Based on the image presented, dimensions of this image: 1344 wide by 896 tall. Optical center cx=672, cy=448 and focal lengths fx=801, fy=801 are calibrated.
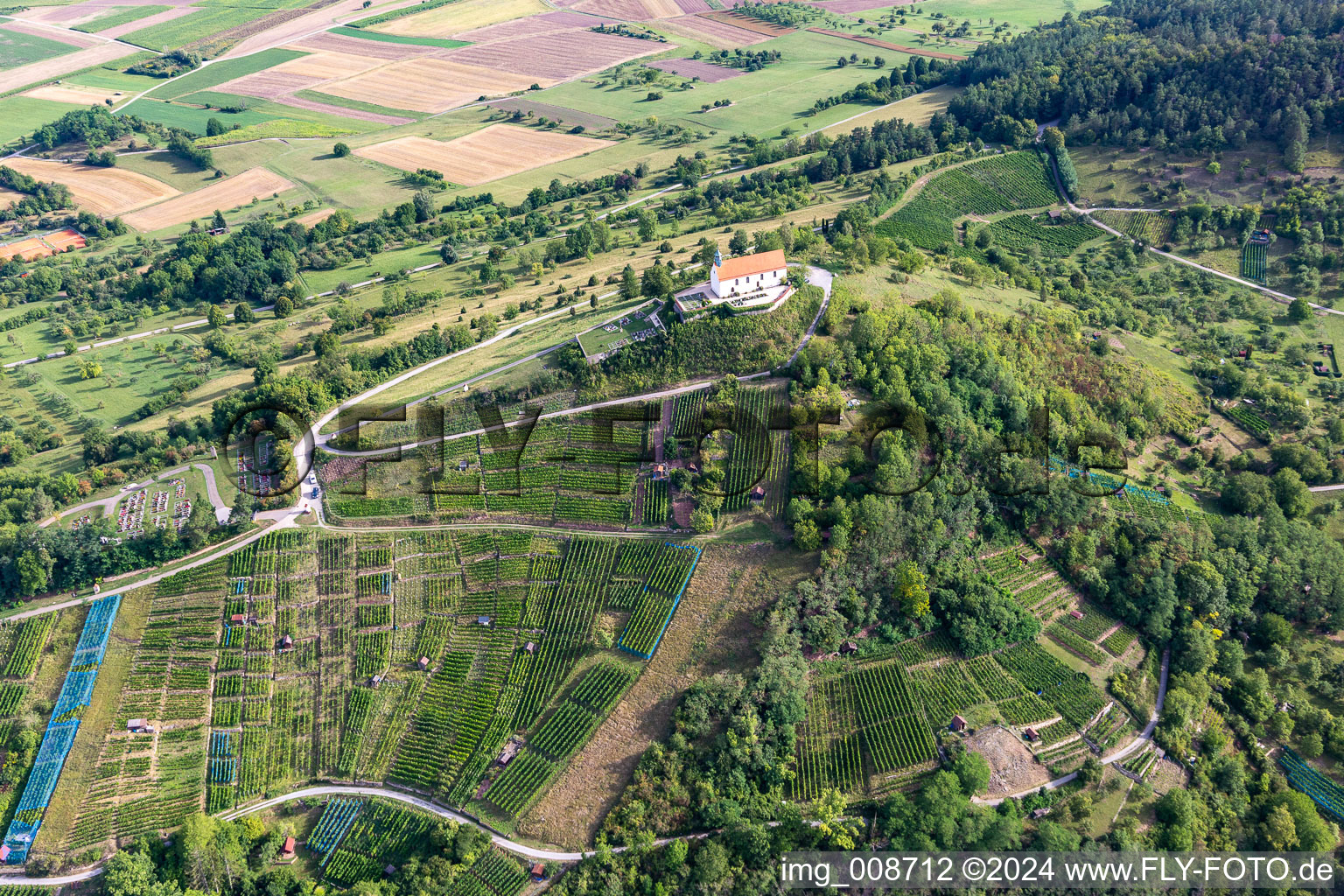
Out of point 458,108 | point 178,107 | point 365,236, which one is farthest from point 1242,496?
point 178,107

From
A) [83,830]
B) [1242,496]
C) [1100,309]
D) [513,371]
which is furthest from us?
[1100,309]

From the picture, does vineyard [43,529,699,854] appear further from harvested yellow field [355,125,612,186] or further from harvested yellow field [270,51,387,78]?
harvested yellow field [270,51,387,78]

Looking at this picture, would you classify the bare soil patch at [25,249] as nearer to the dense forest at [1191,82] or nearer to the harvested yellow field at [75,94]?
the harvested yellow field at [75,94]

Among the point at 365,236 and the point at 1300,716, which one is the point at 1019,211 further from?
the point at 365,236

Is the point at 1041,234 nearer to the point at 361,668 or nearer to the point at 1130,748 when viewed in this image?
the point at 1130,748

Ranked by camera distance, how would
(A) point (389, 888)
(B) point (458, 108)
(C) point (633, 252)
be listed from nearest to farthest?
(A) point (389, 888)
(C) point (633, 252)
(B) point (458, 108)

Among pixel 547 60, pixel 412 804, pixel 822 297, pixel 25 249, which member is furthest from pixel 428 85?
pixel 412 804
